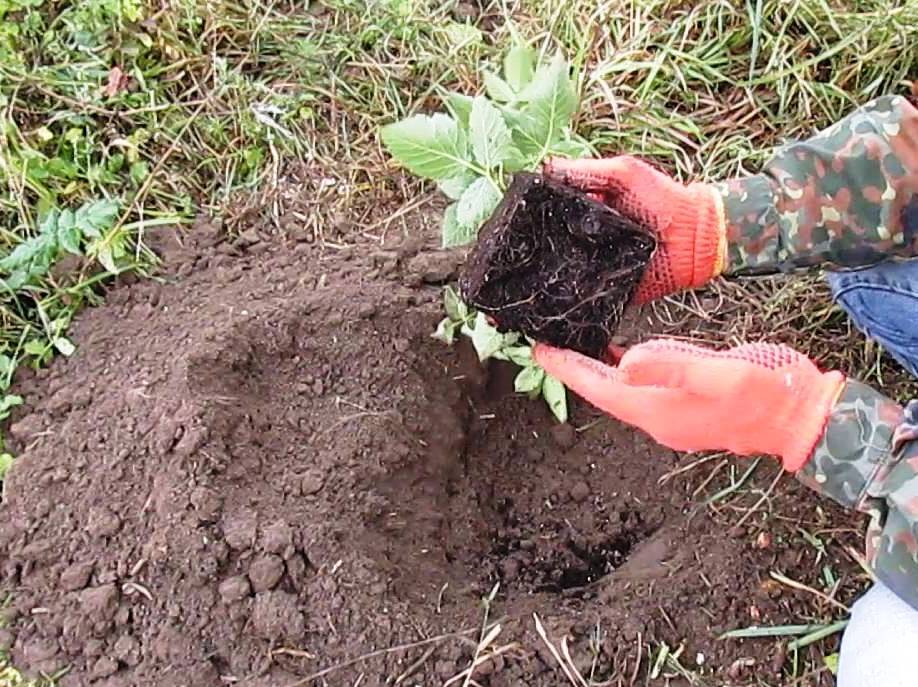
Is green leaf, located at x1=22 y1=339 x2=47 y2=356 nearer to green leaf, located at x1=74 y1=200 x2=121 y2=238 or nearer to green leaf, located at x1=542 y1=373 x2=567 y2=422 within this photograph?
green leaf, located at x1=74 y1=200 x2=121 y2=238

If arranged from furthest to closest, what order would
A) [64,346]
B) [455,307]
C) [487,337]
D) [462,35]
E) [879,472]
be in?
[462,35], [64,346], [455,307], [487,337], [879,472]

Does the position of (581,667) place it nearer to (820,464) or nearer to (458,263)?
(820,464)

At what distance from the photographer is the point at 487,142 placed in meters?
1.48

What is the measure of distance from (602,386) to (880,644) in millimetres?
461

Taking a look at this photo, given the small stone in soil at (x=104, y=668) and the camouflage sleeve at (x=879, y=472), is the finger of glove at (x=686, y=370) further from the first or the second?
the small stone in soil at (x=104, y=668)

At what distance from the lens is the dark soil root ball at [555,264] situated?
1.43 m

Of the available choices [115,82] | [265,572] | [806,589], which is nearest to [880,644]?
[806,589]

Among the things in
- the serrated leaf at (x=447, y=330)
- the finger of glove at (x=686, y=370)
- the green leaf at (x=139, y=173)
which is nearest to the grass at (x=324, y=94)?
the green leaf at (x=139, y=173)

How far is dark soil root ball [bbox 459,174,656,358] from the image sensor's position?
1429 mm

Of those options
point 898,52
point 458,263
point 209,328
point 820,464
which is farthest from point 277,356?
point 898,52

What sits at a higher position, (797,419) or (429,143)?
(429,143)

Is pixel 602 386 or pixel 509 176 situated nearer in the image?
pixel 602 386

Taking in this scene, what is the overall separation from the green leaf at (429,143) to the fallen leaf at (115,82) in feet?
2.43

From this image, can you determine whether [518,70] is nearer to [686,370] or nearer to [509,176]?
[509,176]
